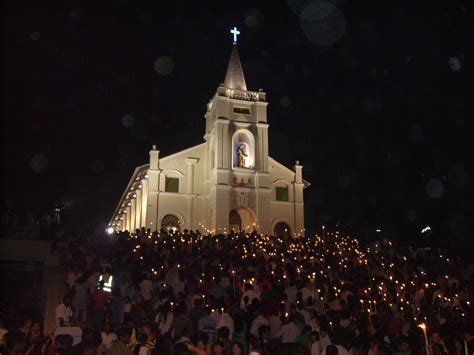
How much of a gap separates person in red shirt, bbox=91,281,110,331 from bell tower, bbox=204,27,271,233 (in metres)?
26.1

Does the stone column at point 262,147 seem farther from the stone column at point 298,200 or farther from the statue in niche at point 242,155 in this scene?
the stone column at point 298,200

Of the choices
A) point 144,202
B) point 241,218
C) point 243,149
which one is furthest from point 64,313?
point 243,149

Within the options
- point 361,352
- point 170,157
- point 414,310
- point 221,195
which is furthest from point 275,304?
point 170,157

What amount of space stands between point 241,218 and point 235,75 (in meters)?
11.6

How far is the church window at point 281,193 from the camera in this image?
43875mm

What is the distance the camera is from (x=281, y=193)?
44.1 metres

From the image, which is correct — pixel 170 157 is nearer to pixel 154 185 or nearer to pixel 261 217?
pixel 154 185

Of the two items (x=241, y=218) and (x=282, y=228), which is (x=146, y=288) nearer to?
(x=241, y=218)

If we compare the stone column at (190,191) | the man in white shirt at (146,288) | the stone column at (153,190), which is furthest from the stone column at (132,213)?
the man in white shirt at (146,288)

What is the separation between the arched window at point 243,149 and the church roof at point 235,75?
3.97 m

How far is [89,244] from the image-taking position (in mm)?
19688

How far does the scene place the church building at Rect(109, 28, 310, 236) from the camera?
4103cm

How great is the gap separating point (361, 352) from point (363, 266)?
8.83 meters

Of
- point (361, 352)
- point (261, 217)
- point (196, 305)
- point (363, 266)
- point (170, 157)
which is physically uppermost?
point (170, 157)
